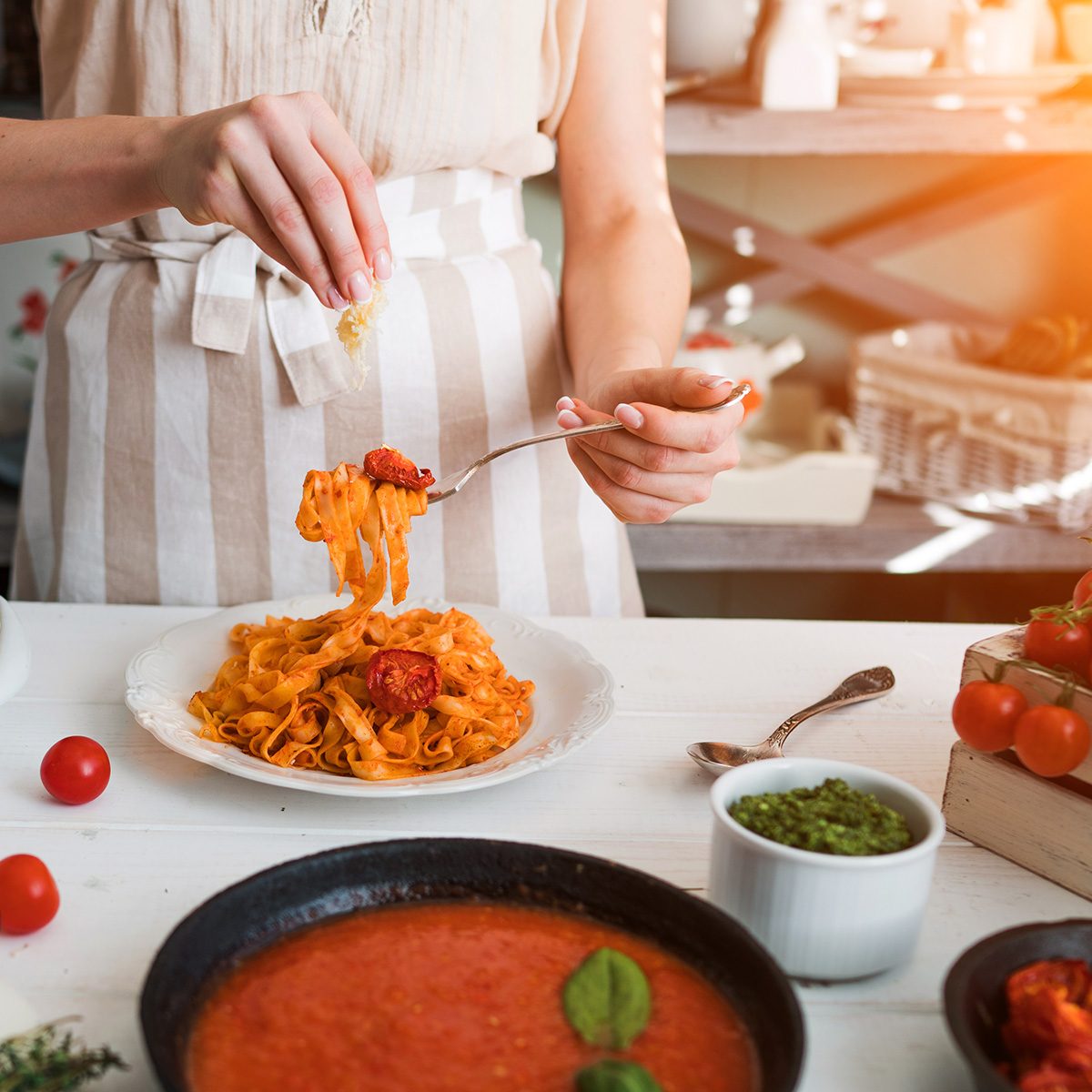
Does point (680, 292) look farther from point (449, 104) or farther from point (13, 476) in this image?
point (13, 476)

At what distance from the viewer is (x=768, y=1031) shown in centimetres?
69

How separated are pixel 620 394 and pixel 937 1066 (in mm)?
752

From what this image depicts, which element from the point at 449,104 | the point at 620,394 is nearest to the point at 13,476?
the point at 449,104

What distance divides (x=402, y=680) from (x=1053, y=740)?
0.54m

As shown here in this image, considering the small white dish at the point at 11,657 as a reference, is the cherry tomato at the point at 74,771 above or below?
below

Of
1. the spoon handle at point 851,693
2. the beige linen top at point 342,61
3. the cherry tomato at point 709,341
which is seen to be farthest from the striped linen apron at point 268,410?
the cherry tomato at point 709,341

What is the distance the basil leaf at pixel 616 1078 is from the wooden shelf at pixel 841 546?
194 cm

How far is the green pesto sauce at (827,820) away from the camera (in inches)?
31.9

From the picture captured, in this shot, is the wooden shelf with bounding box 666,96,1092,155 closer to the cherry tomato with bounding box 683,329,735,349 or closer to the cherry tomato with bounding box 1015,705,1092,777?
the cherry tomato with bounding box 683,329,735,349

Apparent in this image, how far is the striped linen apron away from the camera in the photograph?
154 cm

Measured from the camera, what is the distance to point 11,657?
3.59 ft

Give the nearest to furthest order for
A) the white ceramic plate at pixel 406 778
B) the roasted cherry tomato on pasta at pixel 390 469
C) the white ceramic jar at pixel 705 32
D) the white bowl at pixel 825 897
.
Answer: the white bowl at pixel 825 897 → the white ceramic plate at pixel 406 778 → the roasted cherry tomato on pasta at pixel 390 469 → the white ceramic jar at pixel 705 32

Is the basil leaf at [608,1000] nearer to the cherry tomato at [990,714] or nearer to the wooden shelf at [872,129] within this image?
the cherry tomato at [990,714]

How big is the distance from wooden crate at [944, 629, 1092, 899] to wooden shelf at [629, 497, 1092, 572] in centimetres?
154
